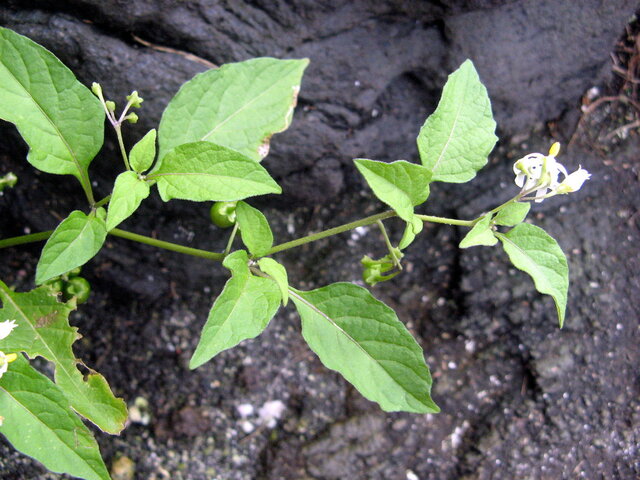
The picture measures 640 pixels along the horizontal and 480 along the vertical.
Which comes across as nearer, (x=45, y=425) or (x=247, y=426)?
(x=45, y=425)

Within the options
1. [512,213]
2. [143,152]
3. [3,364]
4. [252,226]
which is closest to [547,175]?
[512,213]

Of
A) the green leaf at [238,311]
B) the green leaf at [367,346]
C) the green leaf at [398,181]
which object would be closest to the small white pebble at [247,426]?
the green leaf at [367,346]

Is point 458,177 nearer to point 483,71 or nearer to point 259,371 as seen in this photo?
point 483,71

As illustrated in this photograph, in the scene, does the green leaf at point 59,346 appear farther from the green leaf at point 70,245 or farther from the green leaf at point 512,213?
the green leaf at point 512,213

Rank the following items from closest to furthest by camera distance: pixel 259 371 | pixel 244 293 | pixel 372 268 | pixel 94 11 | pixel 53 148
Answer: pixel 244 293 < pixel 53 148 < pixel 372 268 < pixel 94 11 < pixel 259 371

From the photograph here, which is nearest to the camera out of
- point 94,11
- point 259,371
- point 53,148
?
point 53,148

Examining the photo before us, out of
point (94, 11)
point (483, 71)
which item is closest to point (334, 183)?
point (483, 71)

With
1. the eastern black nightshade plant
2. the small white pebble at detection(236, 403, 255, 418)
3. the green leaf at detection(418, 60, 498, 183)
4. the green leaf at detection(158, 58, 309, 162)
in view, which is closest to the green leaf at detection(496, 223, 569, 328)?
the eastern black nightshade plant

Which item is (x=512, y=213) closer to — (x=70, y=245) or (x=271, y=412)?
(x=70, y=245)
